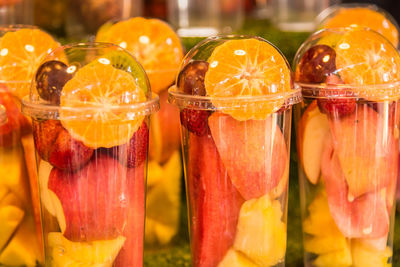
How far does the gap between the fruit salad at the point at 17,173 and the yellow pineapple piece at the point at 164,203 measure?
0.22 m

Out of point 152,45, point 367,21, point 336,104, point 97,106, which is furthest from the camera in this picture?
point 367,21

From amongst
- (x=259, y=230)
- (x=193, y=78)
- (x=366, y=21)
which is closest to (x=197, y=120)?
(x=193, y=78)

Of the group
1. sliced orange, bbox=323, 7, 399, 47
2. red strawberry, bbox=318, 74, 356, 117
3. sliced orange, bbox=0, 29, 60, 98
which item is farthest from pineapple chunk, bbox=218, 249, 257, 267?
sliced orange, bbox=323, 7, 399, 47

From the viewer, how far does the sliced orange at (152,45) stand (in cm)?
103

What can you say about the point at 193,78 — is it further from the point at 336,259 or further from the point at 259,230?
the point at 336,259

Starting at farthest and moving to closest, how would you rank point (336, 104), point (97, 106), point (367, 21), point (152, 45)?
point (367, 21) < point (152, 45) < point (336, 104) < point (97, 106)

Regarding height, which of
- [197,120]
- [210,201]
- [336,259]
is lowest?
[336,259]

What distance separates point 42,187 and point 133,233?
0.47 ft

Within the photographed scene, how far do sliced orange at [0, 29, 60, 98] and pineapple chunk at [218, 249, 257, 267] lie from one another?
41 cm

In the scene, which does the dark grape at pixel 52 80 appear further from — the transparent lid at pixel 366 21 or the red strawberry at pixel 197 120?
the transparent lid at pixel 366 21

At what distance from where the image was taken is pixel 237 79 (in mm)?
784

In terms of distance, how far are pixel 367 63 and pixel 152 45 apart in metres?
0.39

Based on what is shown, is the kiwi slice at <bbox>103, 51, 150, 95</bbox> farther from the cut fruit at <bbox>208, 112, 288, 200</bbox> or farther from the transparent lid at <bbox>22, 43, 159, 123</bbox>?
the cut fruit at <bbox>208, 112, 288, 200</bbox>

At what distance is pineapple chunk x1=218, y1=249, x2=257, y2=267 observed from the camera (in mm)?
818
